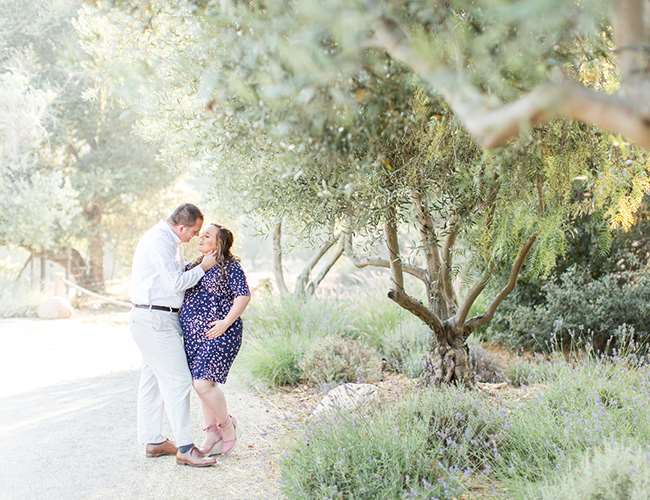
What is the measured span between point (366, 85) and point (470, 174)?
254cm

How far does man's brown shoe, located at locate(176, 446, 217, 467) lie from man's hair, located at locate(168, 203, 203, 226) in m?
1.83

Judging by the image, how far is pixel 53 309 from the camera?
17.0 m

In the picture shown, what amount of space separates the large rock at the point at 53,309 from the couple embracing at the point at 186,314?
11.9 meters

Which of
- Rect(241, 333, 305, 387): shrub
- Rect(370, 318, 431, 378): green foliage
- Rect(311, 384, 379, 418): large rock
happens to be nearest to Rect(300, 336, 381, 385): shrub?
Rect(241, 333, 305, 387): shrub

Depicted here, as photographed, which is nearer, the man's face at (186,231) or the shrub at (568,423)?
the shrub at (568,423)

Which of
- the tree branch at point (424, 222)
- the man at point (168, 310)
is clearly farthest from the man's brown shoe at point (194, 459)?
the tree branch at point (424, 222)

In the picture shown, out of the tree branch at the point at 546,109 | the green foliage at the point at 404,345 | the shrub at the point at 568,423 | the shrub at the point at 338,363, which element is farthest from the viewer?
the green foliage at the point at 404,345

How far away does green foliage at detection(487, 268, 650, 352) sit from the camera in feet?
33.2

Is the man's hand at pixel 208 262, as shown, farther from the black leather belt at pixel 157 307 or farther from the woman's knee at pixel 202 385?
the woman's knee at pixel 202 385

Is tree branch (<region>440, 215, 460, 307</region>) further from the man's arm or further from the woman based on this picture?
the man's arm

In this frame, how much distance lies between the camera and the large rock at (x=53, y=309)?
17.0 metres

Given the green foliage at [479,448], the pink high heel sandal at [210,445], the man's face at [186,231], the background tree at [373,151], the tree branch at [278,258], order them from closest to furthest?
the background tree at [373,151], the green foliage at [479,448], the man's face at [186,231], the pink high heel sandal at [210,445], the tree branch at [278,258]

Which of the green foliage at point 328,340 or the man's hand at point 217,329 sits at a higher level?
the man's hand at point 217,329

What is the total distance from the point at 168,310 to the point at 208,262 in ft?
1.67
